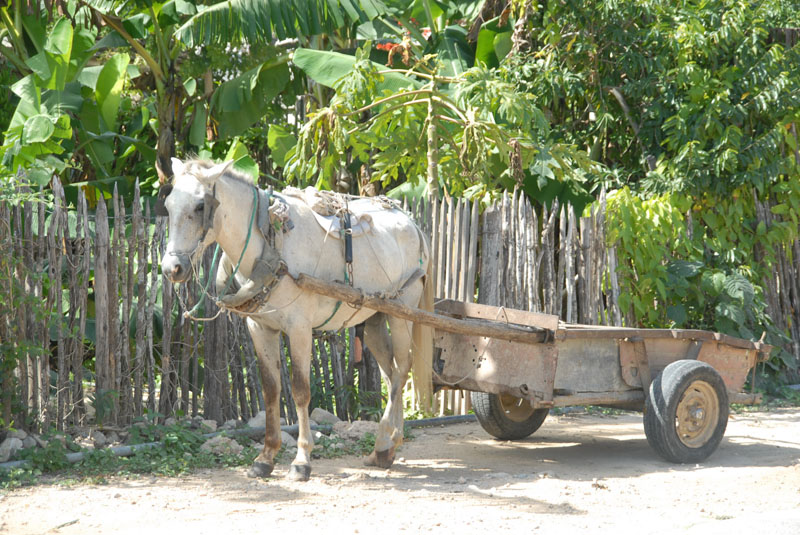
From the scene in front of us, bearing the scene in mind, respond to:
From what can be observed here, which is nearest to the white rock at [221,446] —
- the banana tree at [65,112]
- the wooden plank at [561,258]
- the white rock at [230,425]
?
the white rock at [230,425]

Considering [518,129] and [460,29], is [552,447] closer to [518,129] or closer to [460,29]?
[518,129]

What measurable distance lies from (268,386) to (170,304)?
131 centimetres

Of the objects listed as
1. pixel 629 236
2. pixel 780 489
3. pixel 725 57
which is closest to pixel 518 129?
pixel 629 236

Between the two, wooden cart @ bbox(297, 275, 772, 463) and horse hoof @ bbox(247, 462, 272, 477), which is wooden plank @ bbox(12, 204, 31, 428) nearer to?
horse hoof @ bbox(247, 462, 272, 477)

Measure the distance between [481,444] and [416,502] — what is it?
2.01 metres

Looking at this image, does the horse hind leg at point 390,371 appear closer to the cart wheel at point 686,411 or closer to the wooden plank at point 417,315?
the wooden plank at point 417,315

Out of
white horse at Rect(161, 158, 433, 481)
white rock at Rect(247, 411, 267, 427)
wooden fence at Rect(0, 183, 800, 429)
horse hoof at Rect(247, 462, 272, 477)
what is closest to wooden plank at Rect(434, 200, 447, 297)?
wooden fence at Rect(0, 183, 800, 429)

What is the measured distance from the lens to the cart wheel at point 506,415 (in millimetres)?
6684

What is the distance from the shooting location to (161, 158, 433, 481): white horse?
485 centimetres

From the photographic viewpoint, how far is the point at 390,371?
623cm

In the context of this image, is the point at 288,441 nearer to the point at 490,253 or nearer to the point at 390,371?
the point at 390,371

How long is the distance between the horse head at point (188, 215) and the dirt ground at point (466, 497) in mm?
1311

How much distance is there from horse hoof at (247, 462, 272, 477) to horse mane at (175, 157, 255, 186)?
1773 mm

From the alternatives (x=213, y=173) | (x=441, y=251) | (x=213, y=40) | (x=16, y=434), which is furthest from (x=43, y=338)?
(x=213, y=40)
